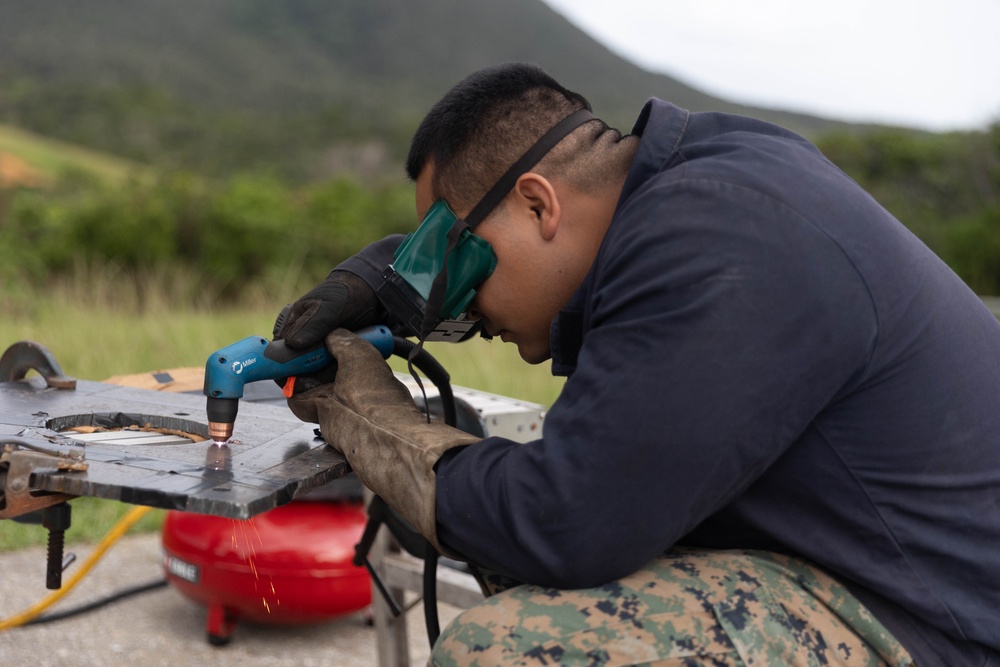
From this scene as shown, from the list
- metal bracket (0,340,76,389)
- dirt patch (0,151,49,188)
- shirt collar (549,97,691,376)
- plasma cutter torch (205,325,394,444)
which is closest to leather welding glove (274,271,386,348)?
plasma cutter torch (205,325,394,444)

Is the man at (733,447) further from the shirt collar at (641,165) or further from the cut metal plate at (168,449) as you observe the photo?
the cut metal plate at (168,449)

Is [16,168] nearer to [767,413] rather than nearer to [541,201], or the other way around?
[541,201]

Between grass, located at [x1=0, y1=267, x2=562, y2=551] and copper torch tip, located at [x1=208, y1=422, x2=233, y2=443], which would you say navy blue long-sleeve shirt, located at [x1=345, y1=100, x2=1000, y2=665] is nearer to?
copper torch tip, located at [x1=208, y1=422, x2=233, y2=443]

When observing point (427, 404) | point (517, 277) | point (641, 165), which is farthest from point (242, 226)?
point (641, 165)

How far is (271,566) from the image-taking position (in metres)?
3.08

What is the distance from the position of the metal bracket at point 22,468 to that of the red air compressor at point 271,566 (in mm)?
1601

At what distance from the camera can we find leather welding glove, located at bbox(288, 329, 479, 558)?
160 cm

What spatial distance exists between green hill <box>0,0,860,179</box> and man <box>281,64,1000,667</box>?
24.6 m

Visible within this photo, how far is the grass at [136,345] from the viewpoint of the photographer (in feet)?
14.9

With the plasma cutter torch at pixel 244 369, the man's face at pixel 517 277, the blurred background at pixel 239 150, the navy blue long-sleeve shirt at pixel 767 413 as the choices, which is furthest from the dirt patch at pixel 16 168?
the navy blue long-sleeve shirt at pixel 767 413

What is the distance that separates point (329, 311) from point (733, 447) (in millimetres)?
933

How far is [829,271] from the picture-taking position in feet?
4.63

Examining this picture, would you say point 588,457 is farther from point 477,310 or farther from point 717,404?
point 477,310

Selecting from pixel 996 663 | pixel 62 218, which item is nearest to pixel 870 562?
pixel 996 663
